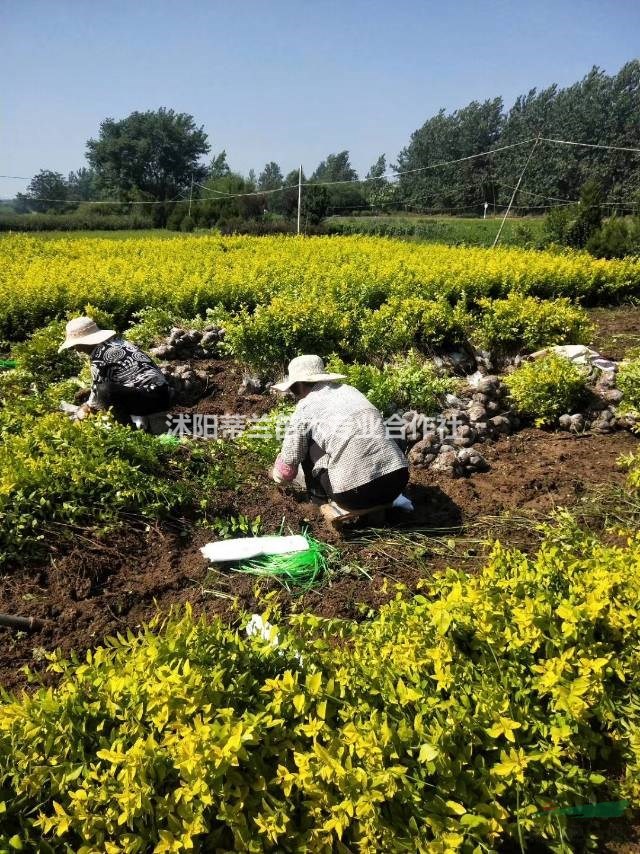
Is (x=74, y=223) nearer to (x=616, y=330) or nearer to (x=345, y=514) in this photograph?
(x=616, y=330)

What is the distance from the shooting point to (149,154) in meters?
68.3

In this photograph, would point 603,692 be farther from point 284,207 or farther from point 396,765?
point 284,207

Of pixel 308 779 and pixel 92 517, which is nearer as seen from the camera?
pixel 308 779

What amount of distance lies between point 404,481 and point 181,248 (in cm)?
1286

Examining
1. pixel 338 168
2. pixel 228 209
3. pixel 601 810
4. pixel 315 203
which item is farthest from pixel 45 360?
pixel 338 168

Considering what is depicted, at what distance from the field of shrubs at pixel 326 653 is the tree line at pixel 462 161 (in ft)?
136

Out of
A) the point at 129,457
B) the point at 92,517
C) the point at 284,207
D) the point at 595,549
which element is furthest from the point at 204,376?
the point at 284,207

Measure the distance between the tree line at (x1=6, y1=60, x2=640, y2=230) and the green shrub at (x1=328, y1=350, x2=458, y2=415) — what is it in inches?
1611

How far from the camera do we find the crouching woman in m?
3.47

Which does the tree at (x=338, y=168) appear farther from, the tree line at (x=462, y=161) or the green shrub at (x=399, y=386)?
the green shrub at (x=399, y=386)

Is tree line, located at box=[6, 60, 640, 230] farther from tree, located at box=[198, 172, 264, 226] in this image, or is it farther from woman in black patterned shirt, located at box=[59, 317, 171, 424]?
woman in black patterned shirt, located at box=[59, 317, 171, 424]

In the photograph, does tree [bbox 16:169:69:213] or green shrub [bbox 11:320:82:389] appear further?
tree [bbox 16:169:69:213]

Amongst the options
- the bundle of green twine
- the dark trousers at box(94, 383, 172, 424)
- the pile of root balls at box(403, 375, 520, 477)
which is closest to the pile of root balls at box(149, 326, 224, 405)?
the dark trousers at box(94, 383, 172, 424)

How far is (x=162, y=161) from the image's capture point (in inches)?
2744
